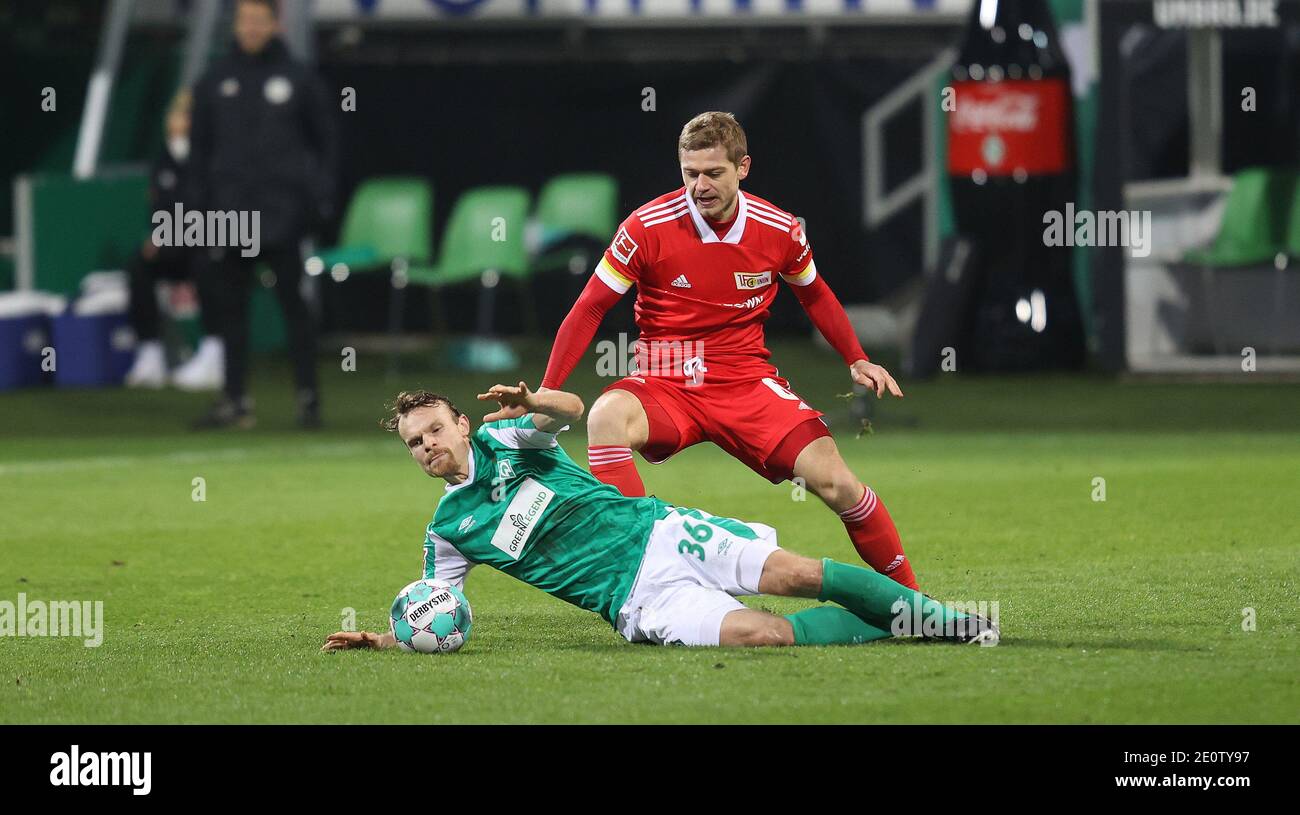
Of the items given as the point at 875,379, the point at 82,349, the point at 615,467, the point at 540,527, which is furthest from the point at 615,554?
the point at 82,349

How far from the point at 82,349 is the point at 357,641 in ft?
30.6

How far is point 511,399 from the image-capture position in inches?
224

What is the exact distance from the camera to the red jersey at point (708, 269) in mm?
6746

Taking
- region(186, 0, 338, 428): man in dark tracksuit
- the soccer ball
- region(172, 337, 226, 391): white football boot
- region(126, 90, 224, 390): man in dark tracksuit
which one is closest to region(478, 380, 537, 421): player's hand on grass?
the soccer ball

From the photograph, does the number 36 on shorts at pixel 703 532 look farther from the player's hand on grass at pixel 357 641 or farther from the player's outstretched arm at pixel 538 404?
the player's hand on grass at pixel 357 641

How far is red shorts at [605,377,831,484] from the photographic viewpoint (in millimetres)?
6602

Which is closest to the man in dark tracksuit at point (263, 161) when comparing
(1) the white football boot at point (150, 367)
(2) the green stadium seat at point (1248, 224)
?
(1) the white football boot at point (150, 367)

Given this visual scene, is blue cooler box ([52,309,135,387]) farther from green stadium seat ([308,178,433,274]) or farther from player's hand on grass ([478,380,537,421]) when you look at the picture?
player's hand on grass ([478,380,537,421])

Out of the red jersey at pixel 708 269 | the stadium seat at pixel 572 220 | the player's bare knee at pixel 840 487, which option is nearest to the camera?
the player's bare knee at pixel 840 487

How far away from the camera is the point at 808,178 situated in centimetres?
1750

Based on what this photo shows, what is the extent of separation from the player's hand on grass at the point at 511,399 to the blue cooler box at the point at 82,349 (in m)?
9.57

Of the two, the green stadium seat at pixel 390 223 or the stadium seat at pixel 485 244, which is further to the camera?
the green stadium seat at pixel 390 223
